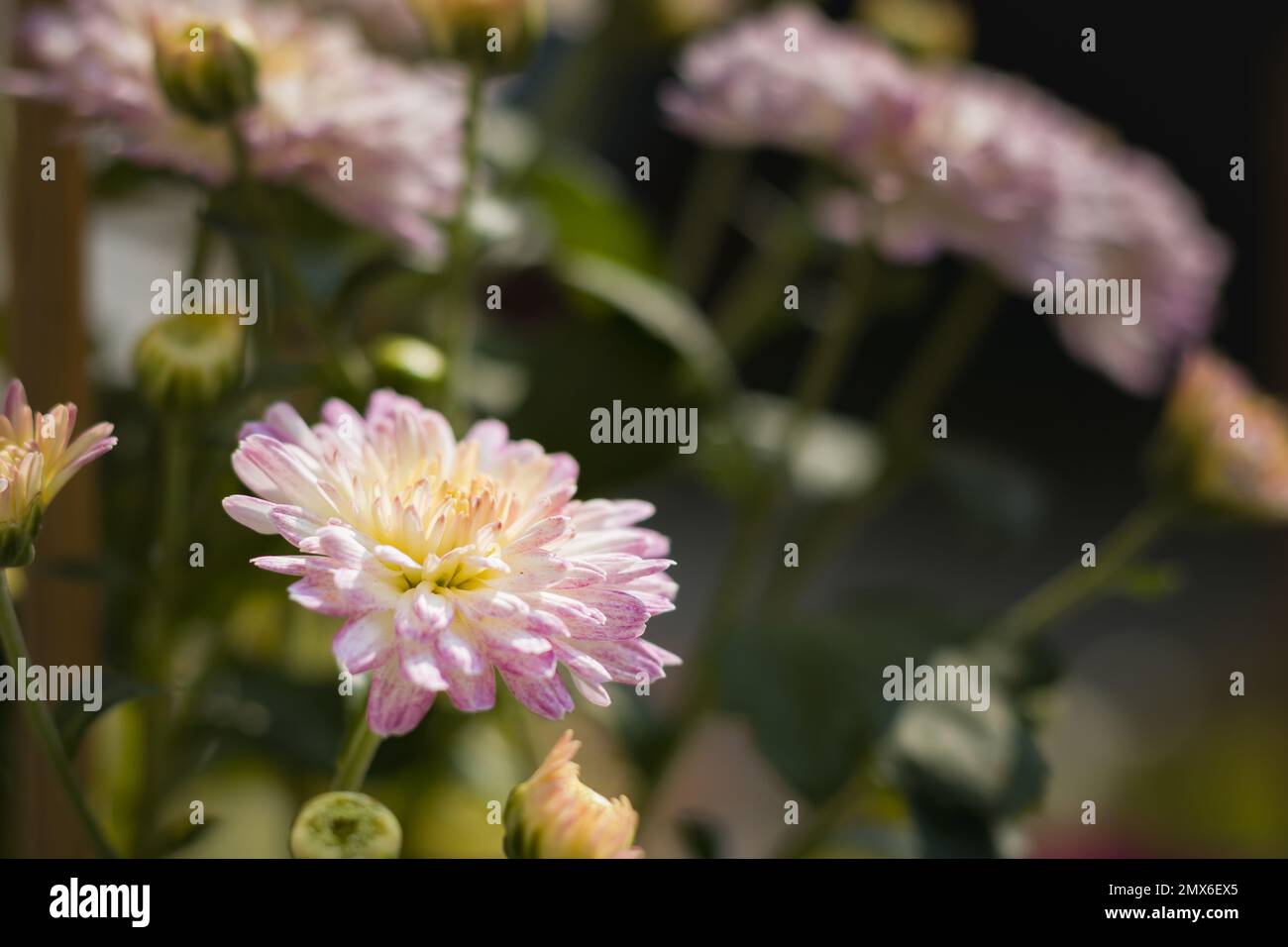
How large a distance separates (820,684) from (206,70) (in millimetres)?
257

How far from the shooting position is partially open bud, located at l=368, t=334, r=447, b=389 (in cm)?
35

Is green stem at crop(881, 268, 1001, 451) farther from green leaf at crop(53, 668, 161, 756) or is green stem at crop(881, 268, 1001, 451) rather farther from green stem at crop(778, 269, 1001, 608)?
green leaf at crop(53, 668, 161, 756)

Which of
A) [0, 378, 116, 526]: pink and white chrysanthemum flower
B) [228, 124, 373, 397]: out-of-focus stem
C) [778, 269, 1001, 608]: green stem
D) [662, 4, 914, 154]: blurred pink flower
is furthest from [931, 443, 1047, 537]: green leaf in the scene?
[0, 378, 116, 526]: pink and white chrysanthemum flower

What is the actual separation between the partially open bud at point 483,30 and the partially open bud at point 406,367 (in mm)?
93

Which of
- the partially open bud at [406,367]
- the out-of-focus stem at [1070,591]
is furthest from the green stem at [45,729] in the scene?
the out-of-focus stem at [1070,591]

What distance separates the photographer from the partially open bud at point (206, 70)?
0.33 metres

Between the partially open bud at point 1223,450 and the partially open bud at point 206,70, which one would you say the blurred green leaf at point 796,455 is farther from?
the partially open bud at point 206,70

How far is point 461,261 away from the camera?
1.26ft

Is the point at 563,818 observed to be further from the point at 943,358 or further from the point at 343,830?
the point at 943,358

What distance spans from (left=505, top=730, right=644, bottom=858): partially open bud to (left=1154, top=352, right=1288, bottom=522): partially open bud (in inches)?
12.1
